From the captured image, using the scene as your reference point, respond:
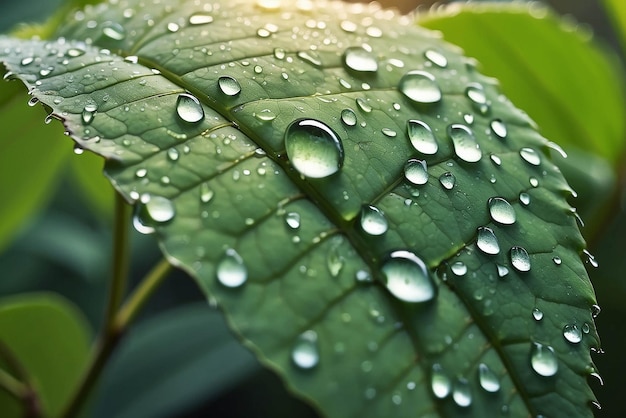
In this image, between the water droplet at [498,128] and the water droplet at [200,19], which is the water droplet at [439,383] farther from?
the water droplet at [200,19]

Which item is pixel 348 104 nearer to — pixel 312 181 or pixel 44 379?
pixel 312 181

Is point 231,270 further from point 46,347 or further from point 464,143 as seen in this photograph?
point 46,347

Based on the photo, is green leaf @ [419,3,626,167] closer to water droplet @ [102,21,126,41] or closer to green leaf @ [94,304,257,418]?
water droplet @ [102,21,126,41]

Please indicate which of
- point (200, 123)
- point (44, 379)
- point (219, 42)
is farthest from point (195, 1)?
point (44, 379)

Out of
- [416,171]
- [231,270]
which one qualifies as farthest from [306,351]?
[416,171]

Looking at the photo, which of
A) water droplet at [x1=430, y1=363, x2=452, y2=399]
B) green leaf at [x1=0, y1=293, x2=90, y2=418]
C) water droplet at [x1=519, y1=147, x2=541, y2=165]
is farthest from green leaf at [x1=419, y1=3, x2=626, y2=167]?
green leaf at [x1=0, y1=293, x2=90, y2=418]

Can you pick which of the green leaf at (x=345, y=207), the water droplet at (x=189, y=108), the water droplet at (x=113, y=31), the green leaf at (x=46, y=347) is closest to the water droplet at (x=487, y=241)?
the green leaf at (x=345, y=207)
